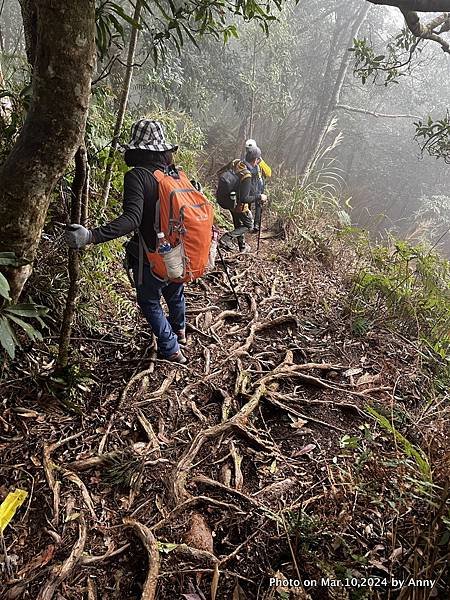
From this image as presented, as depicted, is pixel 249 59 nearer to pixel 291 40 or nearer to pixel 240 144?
pixel 291 40

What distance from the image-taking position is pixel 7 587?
5.57 feet

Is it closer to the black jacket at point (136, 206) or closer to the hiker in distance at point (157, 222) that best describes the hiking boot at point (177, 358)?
the hiker in distance at point (157, 222)

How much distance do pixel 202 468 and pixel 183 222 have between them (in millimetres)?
Answer: 1619

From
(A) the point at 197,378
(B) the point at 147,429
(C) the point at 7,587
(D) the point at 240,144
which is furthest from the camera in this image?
(D) the point at 240,144

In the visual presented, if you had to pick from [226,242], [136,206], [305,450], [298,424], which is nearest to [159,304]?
[136,206]

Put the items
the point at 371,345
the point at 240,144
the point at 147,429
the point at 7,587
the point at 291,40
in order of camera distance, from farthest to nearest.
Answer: the point at 240,144 → the point at 291,40 → the point at 371,345 → the point at 147,429 → the point at 7,587

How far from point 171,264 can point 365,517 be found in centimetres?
195

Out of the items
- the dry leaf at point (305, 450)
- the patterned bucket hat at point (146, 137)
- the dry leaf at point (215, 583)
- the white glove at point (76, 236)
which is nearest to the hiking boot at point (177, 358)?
the dry leaf at point (305, 450)

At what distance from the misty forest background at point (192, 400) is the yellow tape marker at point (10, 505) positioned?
42 mm

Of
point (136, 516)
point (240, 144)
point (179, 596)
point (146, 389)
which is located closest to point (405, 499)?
point (179, 596)

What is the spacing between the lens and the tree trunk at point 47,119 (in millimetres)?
1660

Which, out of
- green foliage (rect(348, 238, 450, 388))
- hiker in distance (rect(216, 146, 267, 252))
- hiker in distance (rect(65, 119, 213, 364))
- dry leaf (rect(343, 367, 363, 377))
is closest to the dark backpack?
hiker in distance (rect(216, 146, 267, 252))

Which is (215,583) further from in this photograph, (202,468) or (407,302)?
(407,302)

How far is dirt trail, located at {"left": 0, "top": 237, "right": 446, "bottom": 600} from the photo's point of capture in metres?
1.87
